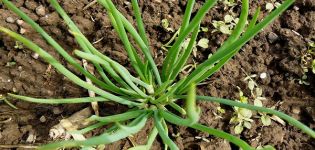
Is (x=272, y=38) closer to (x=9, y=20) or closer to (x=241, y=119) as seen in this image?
(x=241, y=119)

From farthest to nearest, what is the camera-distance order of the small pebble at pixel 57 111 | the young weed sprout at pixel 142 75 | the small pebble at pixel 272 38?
the small pebble at pixel 272 38
the small pebble at pixel 57 111
the young weed sprout at pixel 142 75

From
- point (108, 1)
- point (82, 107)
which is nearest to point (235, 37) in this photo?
point (108, 1)

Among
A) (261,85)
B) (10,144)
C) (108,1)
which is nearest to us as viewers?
(108,1)

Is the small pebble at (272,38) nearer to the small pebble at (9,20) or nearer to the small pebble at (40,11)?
the small pebble at (40,11)

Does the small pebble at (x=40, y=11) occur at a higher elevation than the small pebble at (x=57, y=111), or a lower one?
higher

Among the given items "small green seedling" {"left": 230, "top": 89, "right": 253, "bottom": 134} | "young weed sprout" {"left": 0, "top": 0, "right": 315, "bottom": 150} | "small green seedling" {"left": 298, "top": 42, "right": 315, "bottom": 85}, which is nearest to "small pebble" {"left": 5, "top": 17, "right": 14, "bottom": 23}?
"young weed sprout" {"left": 0, "top": 0, "right": 315, "bottom": 150}

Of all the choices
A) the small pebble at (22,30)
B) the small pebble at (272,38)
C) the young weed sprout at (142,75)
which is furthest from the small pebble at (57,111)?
the small pebble at (272,38)

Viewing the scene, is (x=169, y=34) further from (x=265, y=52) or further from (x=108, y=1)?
(x=108, y=1)

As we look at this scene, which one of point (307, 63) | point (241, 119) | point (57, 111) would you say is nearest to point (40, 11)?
point (57, 111)

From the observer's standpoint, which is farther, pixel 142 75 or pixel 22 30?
pixel 22 30

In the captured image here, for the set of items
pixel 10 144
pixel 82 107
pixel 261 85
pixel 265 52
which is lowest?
pixel 10 144

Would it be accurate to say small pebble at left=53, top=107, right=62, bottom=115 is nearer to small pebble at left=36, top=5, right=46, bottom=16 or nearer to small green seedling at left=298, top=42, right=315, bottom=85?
small pebble at left=36, top=5, right=46, bottom=16
